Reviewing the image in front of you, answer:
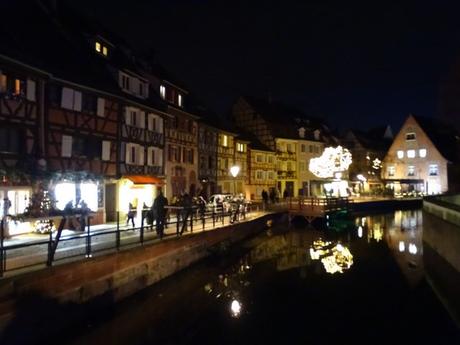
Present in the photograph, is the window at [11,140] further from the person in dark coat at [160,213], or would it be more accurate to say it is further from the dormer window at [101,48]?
the dormer window at [101,48]

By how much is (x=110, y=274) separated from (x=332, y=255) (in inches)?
622

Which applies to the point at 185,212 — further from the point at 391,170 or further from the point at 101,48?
the point at 391,170

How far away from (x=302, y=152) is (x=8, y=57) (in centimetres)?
4834

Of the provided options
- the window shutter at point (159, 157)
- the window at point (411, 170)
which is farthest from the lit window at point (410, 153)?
the window shutter at point (159, 157)

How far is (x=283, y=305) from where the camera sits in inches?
668

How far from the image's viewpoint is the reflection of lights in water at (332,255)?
23775 mm

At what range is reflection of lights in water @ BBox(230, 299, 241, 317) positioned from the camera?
16.0m

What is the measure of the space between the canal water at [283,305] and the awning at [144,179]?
7.65 metres

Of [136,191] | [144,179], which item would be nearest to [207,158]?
[136,191]

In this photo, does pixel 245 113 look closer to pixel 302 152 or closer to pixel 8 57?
pixel 302 152

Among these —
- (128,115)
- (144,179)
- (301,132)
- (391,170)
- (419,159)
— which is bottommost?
(144,179)

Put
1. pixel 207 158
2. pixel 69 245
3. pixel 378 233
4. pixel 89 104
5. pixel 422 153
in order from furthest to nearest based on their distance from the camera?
pixel 422 153, pixel 207 158, pixel 378 233, pixel 89 104, pixel 69 245

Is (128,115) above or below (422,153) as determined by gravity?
below

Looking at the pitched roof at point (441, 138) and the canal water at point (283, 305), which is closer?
the canal water at point (283, 305)
